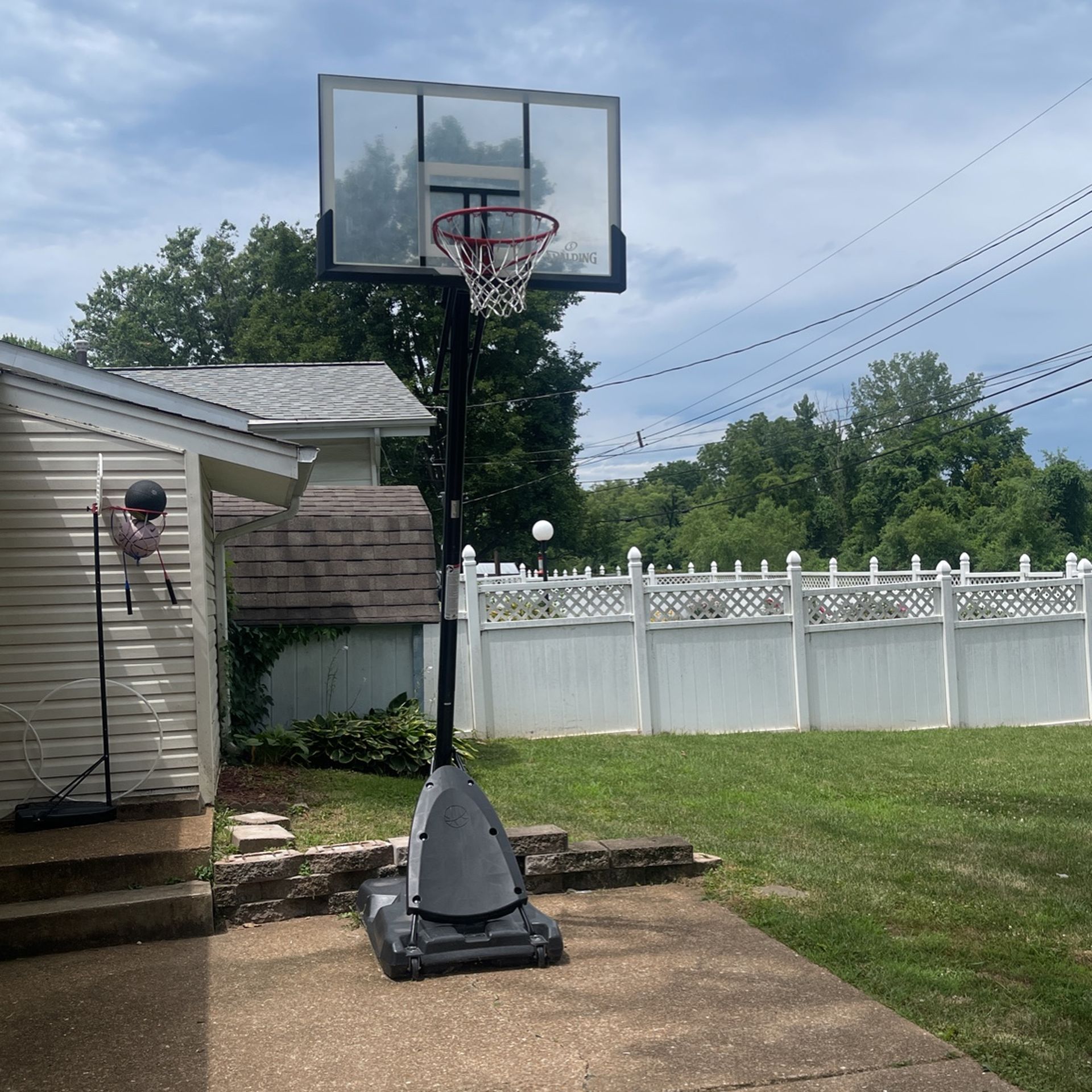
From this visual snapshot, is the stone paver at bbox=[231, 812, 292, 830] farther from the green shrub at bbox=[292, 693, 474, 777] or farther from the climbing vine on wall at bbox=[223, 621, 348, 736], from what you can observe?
the climbing vine on wall at bbox=[223, 621, 348, 736]

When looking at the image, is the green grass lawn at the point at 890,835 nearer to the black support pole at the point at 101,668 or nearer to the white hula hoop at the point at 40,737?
the white hula hoop at the point at 40,737

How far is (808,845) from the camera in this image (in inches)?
265

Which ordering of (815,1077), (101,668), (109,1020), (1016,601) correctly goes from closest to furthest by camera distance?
1. (815,1077)
2. (109,1020)
3. (101,668)
4. (1016,601)

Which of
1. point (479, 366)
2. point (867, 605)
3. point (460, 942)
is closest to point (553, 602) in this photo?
point (867, 605)

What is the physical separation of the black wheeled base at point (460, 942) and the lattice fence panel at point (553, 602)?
285 inches

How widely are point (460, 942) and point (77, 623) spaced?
3317 mm

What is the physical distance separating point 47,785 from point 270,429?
7.39 metres

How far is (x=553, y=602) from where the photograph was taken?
1216 cm

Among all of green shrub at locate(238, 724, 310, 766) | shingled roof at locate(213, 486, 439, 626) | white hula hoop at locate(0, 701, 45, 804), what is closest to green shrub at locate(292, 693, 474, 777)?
green shrub at locate(238, 724, 310, 766)

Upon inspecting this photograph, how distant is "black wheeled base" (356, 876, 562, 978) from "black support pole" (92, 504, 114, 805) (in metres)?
2.28

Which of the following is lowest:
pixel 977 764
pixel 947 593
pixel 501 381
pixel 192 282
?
pixel 977 764

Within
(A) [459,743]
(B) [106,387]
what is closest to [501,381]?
(A) [459,743]

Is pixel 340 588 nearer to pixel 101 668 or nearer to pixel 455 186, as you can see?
pixel 101 668

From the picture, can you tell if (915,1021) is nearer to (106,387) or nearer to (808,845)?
(808,845)
